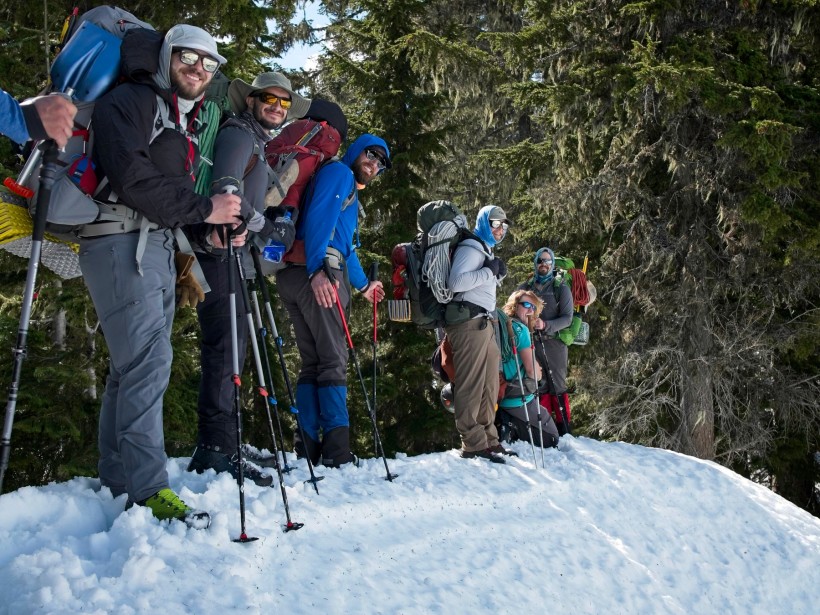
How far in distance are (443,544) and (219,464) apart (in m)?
1.59

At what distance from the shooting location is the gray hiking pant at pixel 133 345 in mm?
3973

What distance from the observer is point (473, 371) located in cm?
722

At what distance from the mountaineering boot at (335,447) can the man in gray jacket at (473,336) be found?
1.51m

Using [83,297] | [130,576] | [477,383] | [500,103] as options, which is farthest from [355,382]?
[130,576]

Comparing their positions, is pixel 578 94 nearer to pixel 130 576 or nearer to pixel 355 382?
pixel 355 382

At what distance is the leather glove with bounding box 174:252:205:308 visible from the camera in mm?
4570

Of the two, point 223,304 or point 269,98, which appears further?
point 269,98

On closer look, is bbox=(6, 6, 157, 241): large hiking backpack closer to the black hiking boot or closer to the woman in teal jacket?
the black hiking boot

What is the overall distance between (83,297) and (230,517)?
11.0ft

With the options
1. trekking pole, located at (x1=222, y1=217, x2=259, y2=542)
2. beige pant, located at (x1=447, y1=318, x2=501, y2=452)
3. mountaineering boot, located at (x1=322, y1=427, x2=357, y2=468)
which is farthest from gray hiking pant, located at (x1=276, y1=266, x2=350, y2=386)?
beige pant, located at (x1=447, y1=318, x2=501, y2=452)

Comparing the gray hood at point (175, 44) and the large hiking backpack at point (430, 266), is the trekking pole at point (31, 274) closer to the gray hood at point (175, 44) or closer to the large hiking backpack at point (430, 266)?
the gray hood at point (175, 44)

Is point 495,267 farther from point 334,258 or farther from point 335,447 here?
point 335,447

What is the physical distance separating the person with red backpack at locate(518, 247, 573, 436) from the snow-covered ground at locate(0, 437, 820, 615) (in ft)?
2.98

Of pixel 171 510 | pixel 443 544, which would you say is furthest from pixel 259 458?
pixel 171 510
